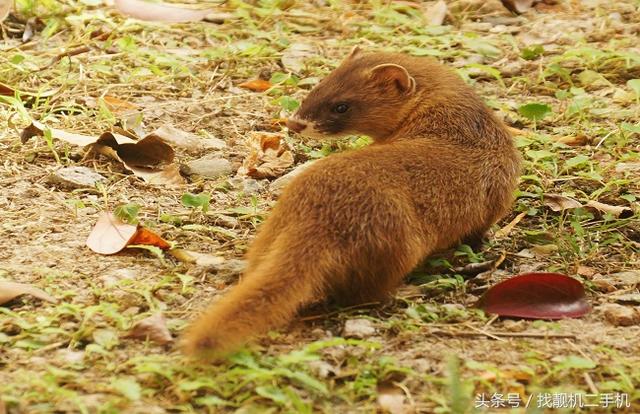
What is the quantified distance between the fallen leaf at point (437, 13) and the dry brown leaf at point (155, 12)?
1594 mm

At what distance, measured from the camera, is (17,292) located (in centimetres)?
341

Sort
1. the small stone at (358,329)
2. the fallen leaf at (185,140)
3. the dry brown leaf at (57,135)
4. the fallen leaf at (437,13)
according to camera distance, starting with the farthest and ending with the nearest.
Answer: the fallen leaf at (437,13)
the fallen leaf at (185,140)
the dry brown leaf at (57,135)
the small stone at (358,329)

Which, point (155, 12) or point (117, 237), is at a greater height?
point (155, 12)

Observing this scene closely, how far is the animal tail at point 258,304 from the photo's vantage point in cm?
290

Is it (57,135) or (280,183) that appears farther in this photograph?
(57,135)

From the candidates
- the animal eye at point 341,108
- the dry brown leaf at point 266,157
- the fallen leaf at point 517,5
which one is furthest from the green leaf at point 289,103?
the fallen leaf at point 517,5

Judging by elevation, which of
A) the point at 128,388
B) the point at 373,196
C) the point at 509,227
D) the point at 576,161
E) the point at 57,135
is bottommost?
the point at 509,227

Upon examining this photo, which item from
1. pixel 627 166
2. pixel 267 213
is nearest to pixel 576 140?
pixel 627 166

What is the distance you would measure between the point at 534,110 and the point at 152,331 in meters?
2.89

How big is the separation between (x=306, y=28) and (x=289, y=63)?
74 cm

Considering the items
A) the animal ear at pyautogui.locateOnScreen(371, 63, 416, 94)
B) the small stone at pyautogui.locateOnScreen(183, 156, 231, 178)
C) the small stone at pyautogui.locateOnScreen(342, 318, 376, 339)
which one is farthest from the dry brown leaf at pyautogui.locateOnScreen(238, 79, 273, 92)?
the small stone at pyautogui.locateOnScreen(342, 318, 376, 339)

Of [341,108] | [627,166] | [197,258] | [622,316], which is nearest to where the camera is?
[622,316]

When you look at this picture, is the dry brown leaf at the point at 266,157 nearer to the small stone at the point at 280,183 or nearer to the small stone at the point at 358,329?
the small stone at the point at 280,183

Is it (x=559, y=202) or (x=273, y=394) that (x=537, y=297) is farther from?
(x=273, y=394)
